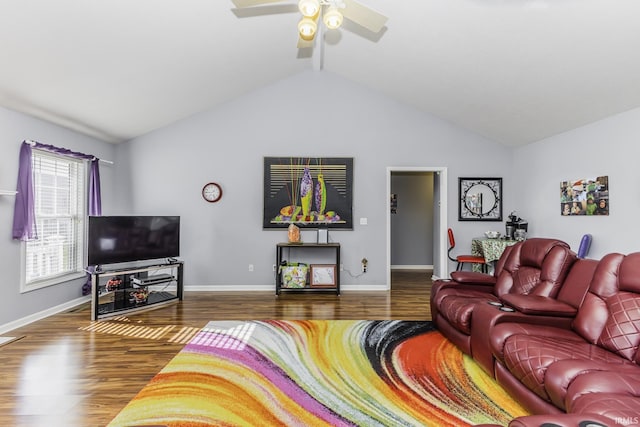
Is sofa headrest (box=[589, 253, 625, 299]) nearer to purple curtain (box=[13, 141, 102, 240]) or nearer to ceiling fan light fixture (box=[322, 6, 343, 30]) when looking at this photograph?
ceiling fan light fixture (box=[322, 6, 343, 30])

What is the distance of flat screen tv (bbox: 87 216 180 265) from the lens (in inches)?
150

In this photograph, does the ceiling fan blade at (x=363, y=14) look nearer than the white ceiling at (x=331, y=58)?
Yes

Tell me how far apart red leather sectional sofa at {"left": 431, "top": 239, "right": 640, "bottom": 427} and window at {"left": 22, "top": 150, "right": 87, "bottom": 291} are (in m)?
4.53

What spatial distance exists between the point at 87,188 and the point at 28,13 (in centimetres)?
264

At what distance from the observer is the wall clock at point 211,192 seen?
507cm

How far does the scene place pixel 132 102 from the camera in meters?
4.05

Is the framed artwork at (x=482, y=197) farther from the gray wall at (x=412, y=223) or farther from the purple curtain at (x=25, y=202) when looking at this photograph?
the purple curtain at (x=25, y=202)

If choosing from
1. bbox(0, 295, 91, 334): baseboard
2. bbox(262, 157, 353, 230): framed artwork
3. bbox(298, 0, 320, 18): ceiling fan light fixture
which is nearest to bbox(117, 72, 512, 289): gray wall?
bbox(262, 157, 353, 230): framed artwork

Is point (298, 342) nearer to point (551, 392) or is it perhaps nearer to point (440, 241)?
point (551, 392)

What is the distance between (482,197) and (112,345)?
5.37 metres

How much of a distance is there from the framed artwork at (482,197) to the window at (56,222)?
571 centimetres

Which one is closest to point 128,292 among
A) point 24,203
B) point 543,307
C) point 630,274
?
point 24,203

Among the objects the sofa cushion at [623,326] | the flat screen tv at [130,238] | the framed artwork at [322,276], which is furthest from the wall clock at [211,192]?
the sofa cushion at [623,326]

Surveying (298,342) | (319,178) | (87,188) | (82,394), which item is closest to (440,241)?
(319,178)
